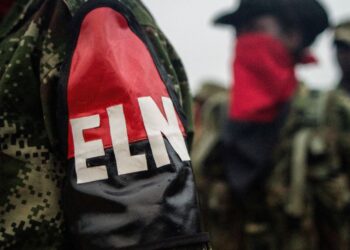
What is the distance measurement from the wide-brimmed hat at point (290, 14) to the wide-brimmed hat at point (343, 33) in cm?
27

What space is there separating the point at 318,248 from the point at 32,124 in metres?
2.54

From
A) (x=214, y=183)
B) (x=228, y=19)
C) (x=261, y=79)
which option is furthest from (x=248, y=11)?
(x=214, y=183)

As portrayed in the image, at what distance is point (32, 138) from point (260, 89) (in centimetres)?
266

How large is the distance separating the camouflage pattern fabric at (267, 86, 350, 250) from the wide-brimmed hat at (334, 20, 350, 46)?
0.78 meters

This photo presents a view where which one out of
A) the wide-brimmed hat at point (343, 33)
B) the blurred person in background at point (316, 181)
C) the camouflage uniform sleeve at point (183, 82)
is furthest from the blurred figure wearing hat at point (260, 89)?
the camouflage uniform sleeve at point (183, 82)

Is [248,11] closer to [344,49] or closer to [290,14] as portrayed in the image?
[290,14]

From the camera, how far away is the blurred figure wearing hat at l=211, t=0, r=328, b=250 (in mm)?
3506

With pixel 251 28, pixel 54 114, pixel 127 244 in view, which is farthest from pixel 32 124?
pixel 251 28

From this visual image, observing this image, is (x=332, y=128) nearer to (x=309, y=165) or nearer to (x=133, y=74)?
(x=309, y=165)

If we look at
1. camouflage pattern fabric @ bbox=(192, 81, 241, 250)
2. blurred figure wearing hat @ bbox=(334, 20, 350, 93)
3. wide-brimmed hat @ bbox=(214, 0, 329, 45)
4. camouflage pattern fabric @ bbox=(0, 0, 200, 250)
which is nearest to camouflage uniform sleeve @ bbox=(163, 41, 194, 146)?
camouflage pattern fabric @ bbox=(0, 0, 200, 250)

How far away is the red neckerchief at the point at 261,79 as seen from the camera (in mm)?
3635

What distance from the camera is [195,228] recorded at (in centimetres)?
103

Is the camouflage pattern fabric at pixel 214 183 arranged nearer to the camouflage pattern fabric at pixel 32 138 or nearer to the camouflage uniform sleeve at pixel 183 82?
the camouflage uniform sleeve at pixel 183 82

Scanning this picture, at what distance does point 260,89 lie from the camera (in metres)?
3.70
